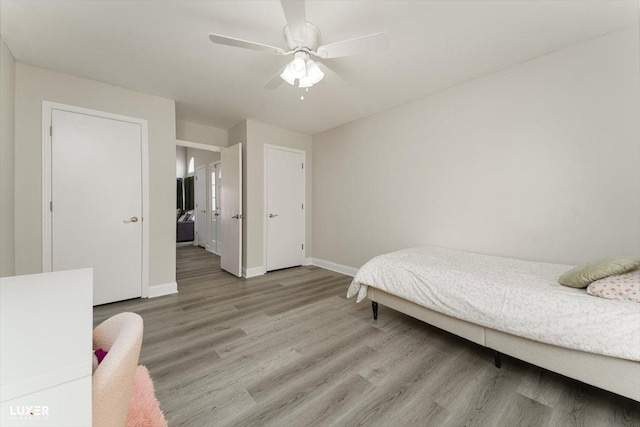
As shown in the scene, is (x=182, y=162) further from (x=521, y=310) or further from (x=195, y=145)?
(x=521, y=310)

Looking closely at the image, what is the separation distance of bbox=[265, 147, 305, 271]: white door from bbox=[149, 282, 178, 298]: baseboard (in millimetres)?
1411

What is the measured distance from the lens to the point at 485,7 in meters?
1.70

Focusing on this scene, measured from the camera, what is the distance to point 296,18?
1485mm

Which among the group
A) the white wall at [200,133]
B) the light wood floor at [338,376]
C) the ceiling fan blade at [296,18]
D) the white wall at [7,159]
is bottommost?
the light wood floor at [338,376]

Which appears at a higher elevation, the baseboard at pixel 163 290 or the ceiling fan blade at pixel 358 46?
the ceiling fan blade at pixel 358 46

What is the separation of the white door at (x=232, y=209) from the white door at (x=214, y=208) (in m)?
1.55

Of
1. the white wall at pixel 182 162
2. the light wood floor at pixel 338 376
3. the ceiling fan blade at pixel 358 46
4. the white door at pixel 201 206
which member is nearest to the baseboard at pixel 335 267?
the light wood floor at pixel 338 376

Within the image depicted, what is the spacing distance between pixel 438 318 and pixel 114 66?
147 inches

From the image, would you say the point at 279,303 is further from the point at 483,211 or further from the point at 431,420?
the point at 483,211

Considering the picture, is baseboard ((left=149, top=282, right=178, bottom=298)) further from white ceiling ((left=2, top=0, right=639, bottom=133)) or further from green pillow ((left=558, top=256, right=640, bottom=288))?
green pillow ((left=558, top=256, right=640, bottom=288))

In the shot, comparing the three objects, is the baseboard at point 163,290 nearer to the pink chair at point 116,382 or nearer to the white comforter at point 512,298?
the white comforter at point 512,298

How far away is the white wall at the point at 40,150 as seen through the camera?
93.4 inches

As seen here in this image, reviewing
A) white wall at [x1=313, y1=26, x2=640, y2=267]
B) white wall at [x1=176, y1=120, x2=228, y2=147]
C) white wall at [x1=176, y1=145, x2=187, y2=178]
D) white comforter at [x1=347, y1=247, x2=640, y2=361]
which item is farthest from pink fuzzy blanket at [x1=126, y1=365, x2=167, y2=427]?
white wall at [x1=176, y1=145, x2=187, y2=178]

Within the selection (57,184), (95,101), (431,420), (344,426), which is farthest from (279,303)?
(95,101)
